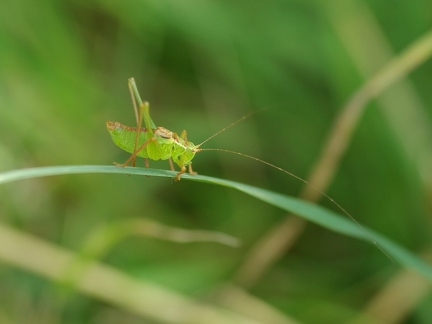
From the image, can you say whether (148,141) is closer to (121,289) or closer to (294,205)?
(294,205)

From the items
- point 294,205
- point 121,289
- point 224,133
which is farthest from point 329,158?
point 121,289

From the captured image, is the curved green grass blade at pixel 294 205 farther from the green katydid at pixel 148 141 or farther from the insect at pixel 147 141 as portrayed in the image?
the insect at pixel 147 141

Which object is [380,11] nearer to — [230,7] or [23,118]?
[230,7]

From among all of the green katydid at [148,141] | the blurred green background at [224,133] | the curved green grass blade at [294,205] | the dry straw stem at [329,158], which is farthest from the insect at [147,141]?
the blurred green background at [224,133]

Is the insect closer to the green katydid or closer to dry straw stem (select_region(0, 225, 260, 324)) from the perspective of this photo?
the green katydid

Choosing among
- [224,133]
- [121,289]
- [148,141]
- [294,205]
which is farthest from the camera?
[224,133]

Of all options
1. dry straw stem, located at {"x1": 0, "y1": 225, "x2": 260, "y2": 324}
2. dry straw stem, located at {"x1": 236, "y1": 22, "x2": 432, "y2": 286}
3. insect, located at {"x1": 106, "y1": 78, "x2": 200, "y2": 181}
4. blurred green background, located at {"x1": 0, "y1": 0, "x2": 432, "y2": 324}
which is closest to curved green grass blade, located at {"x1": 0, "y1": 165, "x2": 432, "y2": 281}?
insect, located at {"x1": 106, "y1": 78, "x2": 200, "y2": 181}

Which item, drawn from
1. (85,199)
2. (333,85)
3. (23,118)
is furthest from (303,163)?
(23,118)
